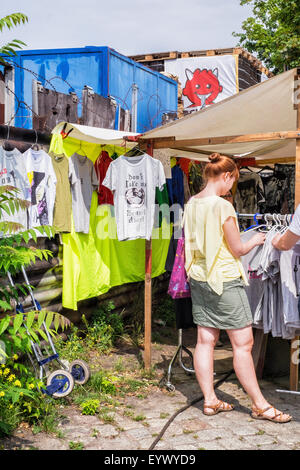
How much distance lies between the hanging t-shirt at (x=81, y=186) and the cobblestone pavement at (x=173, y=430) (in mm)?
2083

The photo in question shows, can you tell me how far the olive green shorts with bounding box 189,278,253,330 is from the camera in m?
4.48

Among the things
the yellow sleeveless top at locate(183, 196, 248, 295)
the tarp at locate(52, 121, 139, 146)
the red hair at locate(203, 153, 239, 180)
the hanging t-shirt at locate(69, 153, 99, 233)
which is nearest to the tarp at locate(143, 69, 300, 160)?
the tarp at locate(52, 121, 139, 146)

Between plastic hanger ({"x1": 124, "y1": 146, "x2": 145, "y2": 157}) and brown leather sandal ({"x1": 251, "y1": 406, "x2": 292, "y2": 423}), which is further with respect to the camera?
plastic hanger ({"x1": 124, "y1": 146, "x2": 145, "y2": 157})

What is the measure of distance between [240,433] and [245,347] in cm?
71

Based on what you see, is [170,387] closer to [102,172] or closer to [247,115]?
[102,172]

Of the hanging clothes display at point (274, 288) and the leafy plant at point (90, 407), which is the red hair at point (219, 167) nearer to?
the hanging clothes display at point (274, 288)

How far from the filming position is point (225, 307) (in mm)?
4496

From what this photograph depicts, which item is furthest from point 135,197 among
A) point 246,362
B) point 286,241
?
point 246,362

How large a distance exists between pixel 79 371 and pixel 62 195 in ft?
6.29

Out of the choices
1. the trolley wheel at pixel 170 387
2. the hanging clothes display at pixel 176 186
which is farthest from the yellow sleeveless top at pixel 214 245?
the hanging clothes display at pixel 176 186

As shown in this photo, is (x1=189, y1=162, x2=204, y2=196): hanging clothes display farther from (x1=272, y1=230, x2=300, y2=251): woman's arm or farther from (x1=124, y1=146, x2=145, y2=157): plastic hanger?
(x1=272, y1=230, x2=300, y2=251): woman's arm

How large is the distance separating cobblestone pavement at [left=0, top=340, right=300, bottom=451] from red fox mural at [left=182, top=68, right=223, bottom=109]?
43.4 feet

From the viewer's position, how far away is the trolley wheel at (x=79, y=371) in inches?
202
